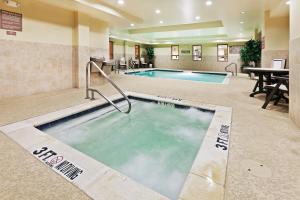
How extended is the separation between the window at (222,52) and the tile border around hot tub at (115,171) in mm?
13069

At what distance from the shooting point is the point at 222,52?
1443cm

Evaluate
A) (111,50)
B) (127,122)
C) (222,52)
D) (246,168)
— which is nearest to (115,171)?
(246,168)

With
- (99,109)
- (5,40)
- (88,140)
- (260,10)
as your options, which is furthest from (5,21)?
(260,10)

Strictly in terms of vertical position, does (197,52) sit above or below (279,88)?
above

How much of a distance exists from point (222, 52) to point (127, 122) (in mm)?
13119

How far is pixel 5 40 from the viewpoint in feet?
13.8

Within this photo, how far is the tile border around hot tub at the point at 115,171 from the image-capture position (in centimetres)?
132

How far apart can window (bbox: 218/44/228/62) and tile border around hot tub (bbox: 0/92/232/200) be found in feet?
42.9

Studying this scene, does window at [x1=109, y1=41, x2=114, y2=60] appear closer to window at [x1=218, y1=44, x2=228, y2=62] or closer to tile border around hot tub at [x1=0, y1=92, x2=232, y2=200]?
window at [x1=218, y1=44, x2=228, y2=62]

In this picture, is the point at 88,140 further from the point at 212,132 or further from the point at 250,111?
the point at 250,111

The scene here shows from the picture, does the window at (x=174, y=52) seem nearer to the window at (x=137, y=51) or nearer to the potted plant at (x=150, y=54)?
the potted plant at (x=150, y=54)

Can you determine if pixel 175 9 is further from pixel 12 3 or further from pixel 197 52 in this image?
pixel 197 52

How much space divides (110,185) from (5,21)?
15.4 ft

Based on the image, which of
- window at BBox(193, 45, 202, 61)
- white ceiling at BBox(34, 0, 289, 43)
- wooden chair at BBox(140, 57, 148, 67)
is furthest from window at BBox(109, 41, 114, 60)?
window at BBox(193, 45, 202, 61)
